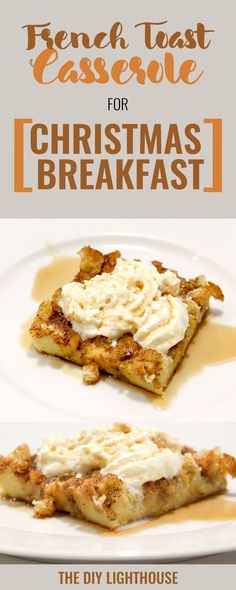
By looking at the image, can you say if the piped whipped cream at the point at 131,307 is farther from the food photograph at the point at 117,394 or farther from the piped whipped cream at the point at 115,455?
the piped whipped cream at the point at 115,455

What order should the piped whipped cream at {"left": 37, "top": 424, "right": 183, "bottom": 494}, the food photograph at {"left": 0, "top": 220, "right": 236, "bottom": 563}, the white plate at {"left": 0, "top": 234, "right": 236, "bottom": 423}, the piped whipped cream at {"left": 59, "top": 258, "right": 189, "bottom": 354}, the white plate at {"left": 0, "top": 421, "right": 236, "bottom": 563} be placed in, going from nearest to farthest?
the white plate at {"left": 0, "top": 421, "right": 236, "bottom": 563} → the food photograph at {"left": 0, "top": 220, "right": 236, "bottom": 563} → the piped whipped cream at {"left": 37, "top": 424, "right": 183, "bottom": 494} → the white plate at {"left": 0, "top": 234, "right": 236, "bottom": 423} → the piped whipped cream at {"left": 59, "top": 258, "right": 189, "bottom": 354}

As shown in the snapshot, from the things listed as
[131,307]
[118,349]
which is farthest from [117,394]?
[131,307]

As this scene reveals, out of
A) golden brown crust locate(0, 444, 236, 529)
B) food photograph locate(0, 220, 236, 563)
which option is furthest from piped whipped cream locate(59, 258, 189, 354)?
golden brown crust locate(0, 444, 236, 529)

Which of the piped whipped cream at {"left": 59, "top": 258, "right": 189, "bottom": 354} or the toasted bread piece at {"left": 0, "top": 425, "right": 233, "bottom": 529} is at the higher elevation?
the piped whipped cream at {"left": 59, "top": 258, "right": 189, "bottom": 354}

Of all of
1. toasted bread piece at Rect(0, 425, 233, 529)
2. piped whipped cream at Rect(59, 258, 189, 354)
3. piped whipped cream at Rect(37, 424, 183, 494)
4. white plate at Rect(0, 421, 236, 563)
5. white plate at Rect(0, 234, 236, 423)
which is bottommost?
white plate at Rect(0, 421, 236, 563)

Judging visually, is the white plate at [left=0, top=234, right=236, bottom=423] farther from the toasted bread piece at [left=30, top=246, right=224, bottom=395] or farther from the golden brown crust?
the golden brown crust

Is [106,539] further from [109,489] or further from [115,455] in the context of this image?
[115,455]

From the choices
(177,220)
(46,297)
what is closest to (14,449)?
(46,297)
